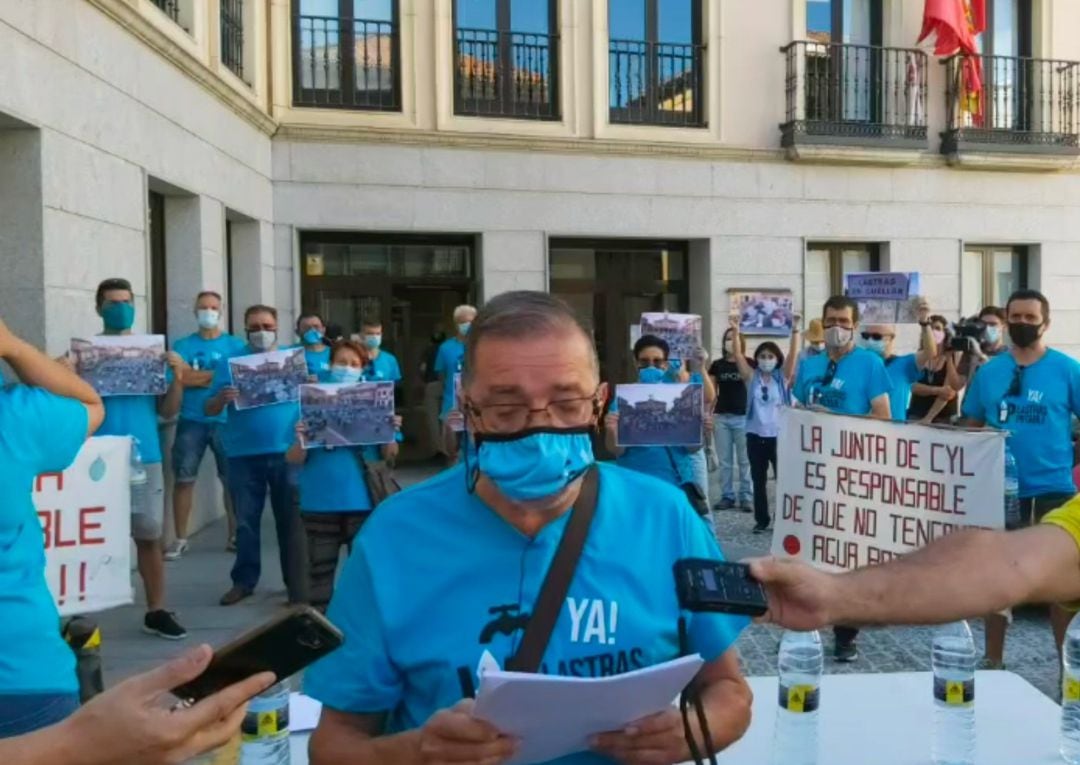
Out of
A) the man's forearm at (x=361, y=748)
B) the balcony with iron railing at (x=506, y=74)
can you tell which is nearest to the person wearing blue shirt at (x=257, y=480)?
the man's forearm at (x=361, y=748)

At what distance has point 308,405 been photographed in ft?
22.4

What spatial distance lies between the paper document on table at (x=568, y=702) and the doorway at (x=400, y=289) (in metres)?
12.7

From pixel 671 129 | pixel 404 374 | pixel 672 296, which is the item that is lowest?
pixel 404 374

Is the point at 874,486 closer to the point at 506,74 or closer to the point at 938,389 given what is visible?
the point at 938,389

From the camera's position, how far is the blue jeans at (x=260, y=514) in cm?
742

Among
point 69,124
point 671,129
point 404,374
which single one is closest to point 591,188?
point 671,129

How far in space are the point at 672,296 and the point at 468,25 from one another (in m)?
4.97

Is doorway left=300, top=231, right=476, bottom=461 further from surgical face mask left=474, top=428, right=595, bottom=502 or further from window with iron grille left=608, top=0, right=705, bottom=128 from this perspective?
surgical face mask left=474, top=428, right=595, bottom=502

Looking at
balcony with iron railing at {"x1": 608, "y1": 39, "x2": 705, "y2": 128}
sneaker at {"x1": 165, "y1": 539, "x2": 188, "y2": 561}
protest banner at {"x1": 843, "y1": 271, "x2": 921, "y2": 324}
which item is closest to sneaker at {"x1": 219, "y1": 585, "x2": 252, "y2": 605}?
sneaker at {"x1": 165, "y1": 539, "x2": 188, "y2": 561}

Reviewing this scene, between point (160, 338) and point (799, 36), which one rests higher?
point (799, 36)

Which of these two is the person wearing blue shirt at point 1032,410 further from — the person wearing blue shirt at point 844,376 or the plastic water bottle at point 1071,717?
the plastic water bottle at point 1071,717

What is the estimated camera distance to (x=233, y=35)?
12.3 m

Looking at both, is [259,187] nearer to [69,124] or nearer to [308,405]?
[69,124]

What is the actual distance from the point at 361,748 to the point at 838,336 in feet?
19.1
